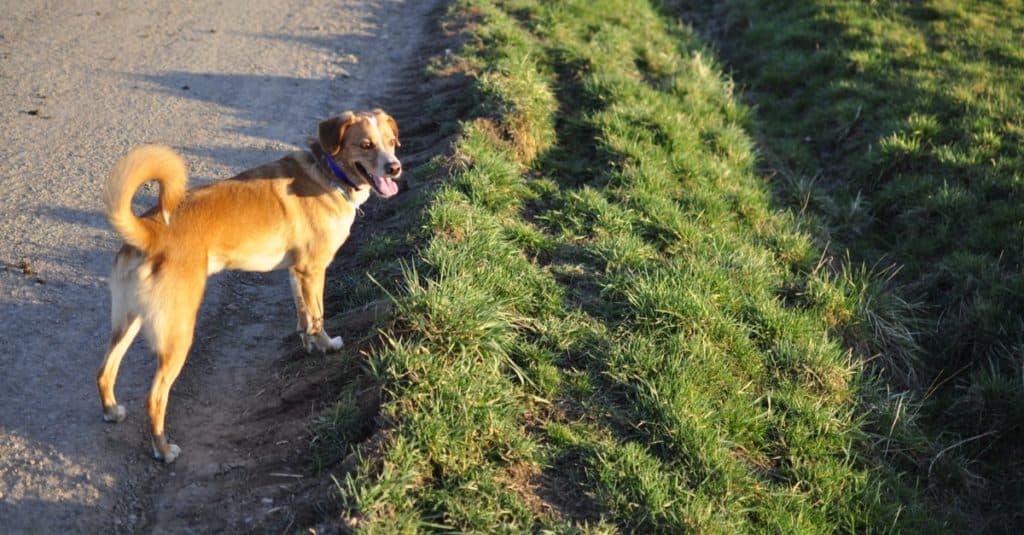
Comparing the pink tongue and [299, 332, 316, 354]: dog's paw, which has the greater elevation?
the pink tongue

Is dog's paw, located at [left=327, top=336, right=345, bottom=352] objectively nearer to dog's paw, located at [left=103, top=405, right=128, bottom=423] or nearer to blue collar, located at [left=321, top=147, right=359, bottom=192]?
blue collar, located at [left=321, top=147, right=359, bottom=192]

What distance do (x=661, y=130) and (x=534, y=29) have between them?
2882mm

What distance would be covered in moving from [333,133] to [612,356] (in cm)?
207

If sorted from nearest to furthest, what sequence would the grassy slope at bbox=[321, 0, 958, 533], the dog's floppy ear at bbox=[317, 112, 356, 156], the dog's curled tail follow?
the dog's curled tail, the grassy slope at bbox=[321, 0, 958, 533], the dog's floppy ear at bbox=[317, 112, 356, 156]

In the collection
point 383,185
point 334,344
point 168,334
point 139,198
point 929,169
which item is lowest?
point 139,198

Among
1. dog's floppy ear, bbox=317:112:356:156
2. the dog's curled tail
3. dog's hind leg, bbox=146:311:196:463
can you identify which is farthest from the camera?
dog's floppy ear, bbox=317:112:356:156

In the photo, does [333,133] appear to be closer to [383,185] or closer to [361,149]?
[361,149]

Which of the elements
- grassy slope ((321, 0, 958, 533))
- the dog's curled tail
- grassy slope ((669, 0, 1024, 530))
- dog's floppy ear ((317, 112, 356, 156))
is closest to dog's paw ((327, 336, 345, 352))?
grassy slope ((321, 0, 958, 533))

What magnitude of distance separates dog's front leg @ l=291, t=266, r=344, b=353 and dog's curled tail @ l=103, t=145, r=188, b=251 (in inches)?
36.6

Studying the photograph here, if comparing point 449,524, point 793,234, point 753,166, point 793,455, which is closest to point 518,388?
point 449,524

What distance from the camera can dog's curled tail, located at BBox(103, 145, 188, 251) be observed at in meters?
4.10

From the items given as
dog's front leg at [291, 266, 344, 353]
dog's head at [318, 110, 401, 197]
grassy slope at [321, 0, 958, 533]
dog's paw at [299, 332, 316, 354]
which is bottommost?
dog's paw at [299, 332, 316, 354]

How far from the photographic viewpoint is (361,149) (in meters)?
5.23

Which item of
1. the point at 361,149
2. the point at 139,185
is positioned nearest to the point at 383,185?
the point at 361,149
